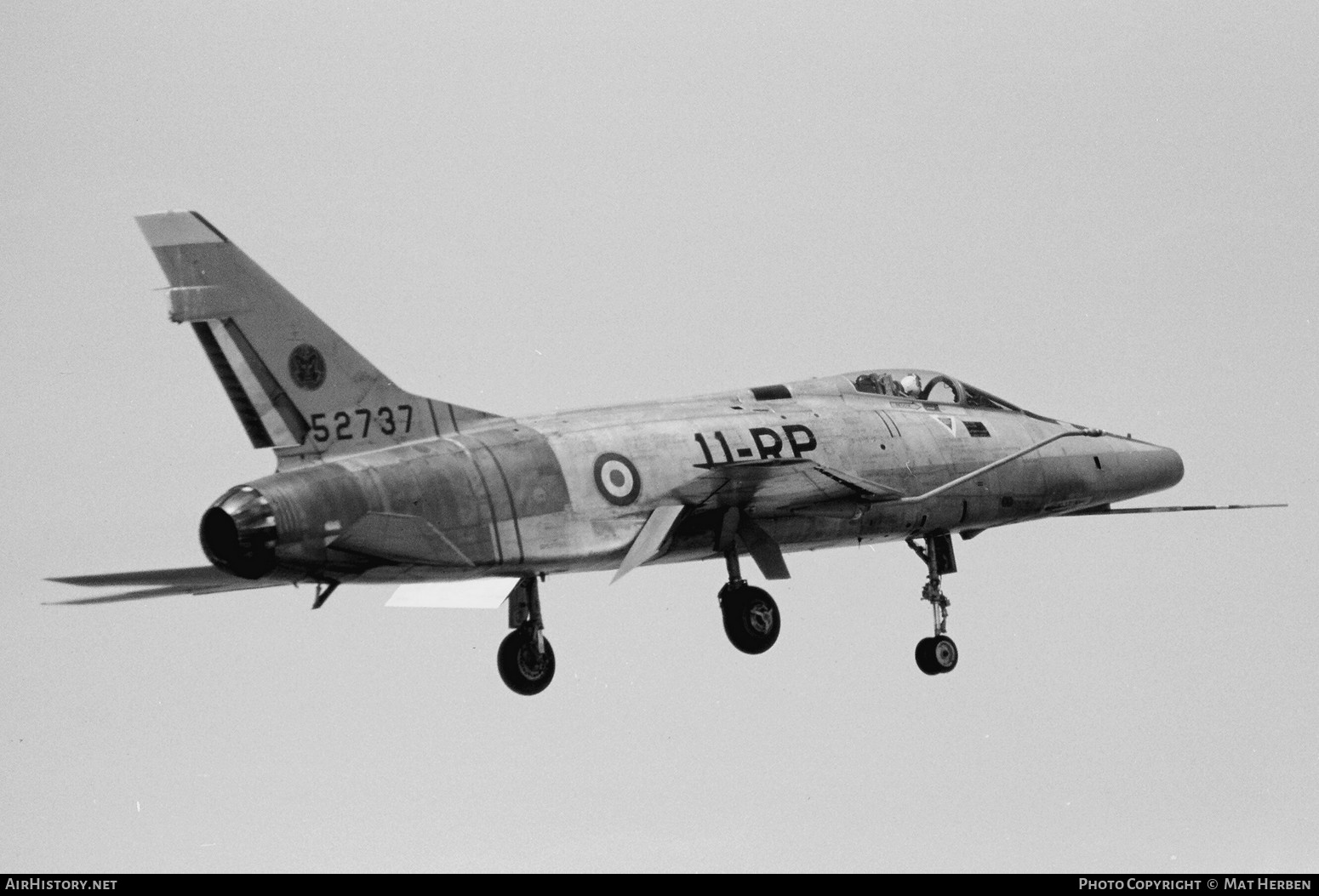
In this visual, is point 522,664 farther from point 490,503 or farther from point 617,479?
point 490,503

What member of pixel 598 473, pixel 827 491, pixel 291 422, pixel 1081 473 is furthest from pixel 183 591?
pixel 1081 473

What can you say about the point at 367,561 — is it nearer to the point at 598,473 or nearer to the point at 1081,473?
the point at 598,473

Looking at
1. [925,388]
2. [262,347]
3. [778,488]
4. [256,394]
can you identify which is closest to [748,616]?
[778,488]

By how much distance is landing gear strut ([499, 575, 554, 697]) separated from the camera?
26.4 meters

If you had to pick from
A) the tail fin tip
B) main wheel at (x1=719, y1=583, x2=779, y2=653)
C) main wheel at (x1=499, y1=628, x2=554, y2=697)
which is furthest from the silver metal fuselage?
the tail fin tip

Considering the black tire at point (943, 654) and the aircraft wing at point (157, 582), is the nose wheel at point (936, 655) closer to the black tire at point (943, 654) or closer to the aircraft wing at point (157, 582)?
the black tire at point (943, 654)

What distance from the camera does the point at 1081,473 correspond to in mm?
30406

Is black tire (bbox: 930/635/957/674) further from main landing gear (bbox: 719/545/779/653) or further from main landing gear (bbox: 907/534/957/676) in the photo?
main landing gear (bbox: 719/545/779/653)

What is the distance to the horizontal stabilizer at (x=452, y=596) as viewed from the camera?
1013 inches

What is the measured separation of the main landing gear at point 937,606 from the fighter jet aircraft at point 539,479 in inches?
0.9

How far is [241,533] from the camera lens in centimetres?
2278

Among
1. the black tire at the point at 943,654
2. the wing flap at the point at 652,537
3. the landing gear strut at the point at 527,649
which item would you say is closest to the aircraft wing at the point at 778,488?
the wing flap at the point at 652,537
